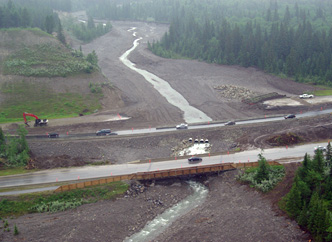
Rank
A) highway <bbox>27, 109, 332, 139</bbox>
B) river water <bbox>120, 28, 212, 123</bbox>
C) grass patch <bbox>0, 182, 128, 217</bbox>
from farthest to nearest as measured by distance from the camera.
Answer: river water <bbox>120, 28, 212, 123</bbox> < highway <bbox>27, 109, 332, 139</bbox> < grass patch <bbox>0, 182, 128, 217</bbox>

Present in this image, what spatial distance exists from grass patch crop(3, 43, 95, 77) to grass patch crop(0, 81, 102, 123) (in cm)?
574

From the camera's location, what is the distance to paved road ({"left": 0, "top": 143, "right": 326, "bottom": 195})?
4709cm

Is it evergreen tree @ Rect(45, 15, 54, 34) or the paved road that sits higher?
evergreen tree @ Rect(45, 15, 54, 34)

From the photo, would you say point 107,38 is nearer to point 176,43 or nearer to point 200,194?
point 176,43

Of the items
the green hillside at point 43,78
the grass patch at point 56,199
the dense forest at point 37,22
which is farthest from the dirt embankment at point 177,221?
the dense forest at point 37,22

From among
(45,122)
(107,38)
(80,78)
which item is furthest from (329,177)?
(107,38)

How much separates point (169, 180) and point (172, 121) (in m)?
21.9

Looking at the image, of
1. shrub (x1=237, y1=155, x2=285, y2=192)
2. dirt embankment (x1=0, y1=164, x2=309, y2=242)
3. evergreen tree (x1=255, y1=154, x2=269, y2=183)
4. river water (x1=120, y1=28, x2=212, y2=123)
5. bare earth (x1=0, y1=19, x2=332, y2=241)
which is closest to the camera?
dirt embankment (x1=0, y1=164, x2=309, y2=242)

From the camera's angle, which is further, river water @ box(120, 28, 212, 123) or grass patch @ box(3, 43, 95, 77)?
grass patch @ box(3, 43, 95, 77)

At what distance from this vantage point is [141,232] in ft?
126

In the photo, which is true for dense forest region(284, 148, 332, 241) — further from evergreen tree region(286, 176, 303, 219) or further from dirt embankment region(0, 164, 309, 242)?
dirt embankment region(0, 164, 309, 242)

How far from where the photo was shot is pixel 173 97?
3295 inches

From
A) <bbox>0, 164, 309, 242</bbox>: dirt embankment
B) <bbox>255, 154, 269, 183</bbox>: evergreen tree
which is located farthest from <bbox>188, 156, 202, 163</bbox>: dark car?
<bbox>255, 154, 269, 183</bbox>: evergreen tree

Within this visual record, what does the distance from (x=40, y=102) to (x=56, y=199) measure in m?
38.4
